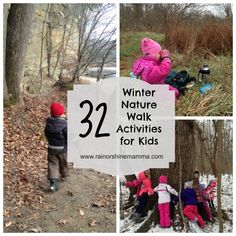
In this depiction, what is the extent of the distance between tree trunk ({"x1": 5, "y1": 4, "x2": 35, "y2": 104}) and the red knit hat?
33 centimetres

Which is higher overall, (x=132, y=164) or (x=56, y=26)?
(x=56, y=26)

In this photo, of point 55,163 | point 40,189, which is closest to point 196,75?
point 55,163

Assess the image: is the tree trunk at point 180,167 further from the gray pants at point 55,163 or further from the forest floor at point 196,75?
the gray pants at point 55,163

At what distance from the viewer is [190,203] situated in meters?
3.76

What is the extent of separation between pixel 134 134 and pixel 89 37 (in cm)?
91

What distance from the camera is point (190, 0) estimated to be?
3.85 metres

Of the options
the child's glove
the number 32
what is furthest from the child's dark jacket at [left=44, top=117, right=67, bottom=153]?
the child's glove

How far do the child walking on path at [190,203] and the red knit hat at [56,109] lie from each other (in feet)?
3.95

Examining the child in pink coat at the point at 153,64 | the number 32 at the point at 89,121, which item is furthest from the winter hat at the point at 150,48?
the number 32 at the point at 89,121

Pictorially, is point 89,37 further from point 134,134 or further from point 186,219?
point 186,219

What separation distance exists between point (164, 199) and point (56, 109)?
117 cm

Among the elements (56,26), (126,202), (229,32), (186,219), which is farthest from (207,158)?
(56,26)

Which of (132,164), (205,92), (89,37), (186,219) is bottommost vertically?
(186,219)

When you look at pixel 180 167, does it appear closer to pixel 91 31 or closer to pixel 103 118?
pixel 103 118
